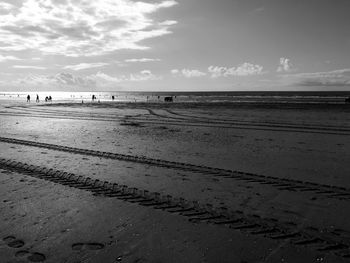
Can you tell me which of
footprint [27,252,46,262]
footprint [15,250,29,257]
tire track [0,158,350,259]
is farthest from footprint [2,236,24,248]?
tire track [0,158,350,259]

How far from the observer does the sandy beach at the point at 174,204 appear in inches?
191

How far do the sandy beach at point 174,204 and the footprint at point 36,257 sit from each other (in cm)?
1

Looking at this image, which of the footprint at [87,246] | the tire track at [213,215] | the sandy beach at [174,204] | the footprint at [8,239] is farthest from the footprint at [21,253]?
the tire track at [213,215]

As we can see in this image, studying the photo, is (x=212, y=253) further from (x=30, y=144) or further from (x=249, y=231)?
(x=30, y=144)

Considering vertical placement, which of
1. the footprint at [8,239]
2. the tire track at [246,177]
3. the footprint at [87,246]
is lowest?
the footprint at [87,246]

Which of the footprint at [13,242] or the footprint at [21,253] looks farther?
the footprint at [13,242]

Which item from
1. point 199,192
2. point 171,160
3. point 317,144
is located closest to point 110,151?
point 171,160

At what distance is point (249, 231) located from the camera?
17.8 ft

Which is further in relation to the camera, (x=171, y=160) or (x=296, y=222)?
(x=171, y=160)

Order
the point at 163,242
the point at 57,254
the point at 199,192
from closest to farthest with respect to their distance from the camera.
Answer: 1. the point at 57,254
2. the point at 163,242
3. the point at 199,192

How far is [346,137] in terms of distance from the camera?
16188 millimetres

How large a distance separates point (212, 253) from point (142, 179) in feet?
13.4

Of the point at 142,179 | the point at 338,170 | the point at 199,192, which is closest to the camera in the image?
the point at 199,192

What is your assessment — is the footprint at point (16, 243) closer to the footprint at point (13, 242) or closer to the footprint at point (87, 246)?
the footprint at point (13, 242)
